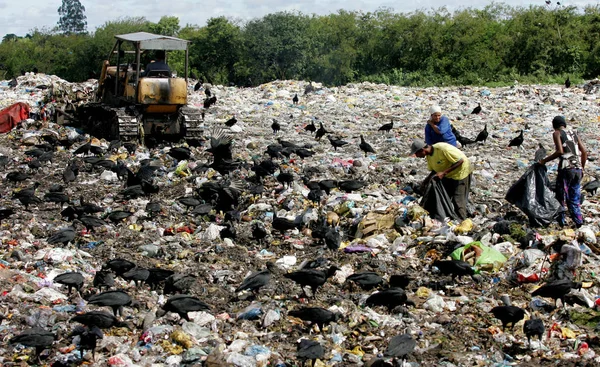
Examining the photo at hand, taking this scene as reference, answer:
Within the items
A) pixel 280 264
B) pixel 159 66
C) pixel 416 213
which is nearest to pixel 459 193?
pixel 416 213

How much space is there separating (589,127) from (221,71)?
1743 centimetres

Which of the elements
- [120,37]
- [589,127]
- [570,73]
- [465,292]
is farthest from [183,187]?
[570,73]

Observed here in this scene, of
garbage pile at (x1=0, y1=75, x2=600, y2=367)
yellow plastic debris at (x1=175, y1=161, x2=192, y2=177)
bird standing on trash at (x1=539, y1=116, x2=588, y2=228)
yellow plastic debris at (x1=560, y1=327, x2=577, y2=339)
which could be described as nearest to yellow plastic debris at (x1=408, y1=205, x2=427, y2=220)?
garbage pile at (x1=0, y1=75, x2=600, y2=367)

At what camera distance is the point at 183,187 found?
9703 mm

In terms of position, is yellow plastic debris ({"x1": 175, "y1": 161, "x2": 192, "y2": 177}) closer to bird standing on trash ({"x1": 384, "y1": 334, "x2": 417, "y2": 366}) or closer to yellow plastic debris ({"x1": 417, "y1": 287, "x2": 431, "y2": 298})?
yellow plastic debris ({"x1": 417, "y1": 287, "x2": 431, "y2": 298})

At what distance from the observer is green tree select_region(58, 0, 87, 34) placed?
4712 centimetres

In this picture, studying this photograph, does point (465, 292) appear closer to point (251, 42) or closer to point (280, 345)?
point (280, 345)

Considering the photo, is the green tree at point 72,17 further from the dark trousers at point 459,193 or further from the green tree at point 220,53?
the dark trousers at point 459,193

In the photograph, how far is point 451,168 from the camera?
7.41 meters

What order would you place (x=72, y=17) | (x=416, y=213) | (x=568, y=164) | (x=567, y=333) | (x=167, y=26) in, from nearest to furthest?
(x=567, y=333)
(x=568, y=164)
(x=416, y=213)
(x=167, y=26)
(x=72, y=17)

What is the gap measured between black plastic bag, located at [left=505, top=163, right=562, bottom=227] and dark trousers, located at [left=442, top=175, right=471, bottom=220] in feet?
1.75

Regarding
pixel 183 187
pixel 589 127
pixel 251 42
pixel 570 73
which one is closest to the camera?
pixel 183 187

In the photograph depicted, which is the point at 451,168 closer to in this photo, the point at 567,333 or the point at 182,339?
the point at 567,333

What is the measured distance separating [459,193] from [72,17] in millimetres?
44496
